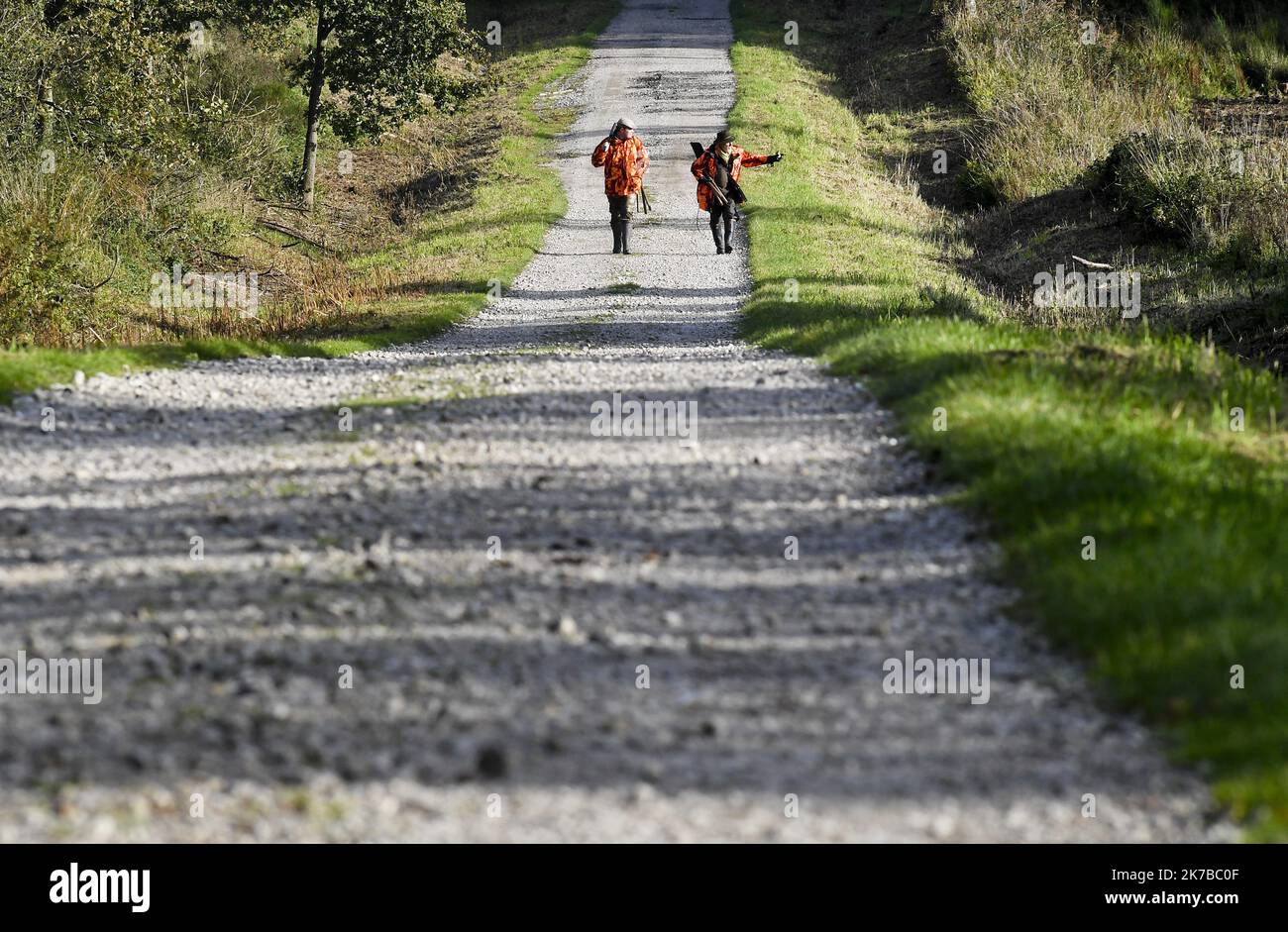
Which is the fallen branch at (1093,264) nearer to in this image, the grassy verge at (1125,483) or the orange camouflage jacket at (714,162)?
the grassy verge at (1125,483)

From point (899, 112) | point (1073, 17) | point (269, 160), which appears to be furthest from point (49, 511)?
point (1073, 17)

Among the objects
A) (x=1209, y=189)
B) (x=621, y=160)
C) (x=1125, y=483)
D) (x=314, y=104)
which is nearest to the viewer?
(x=1125, y=483)

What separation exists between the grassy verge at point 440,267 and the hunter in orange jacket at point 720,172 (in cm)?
340

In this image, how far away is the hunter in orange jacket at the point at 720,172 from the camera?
72.9 feet

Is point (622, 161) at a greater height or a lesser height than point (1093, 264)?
greater

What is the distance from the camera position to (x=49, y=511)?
821cm

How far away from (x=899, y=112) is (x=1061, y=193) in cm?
1119

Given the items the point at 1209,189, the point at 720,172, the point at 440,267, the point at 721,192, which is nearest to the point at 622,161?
the point at 720,172

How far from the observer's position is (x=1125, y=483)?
7.71m

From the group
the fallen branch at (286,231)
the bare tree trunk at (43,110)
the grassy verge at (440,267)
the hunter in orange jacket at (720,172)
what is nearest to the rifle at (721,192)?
the hunter in orange jacket at (720,172)

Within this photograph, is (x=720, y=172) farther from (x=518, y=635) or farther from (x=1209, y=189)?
(x=518, y=635)

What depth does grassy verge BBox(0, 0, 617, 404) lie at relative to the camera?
13133mm

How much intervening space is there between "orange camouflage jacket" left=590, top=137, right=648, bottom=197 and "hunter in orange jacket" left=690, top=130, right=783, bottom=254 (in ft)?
3.05

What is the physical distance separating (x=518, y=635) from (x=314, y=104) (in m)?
28.3
